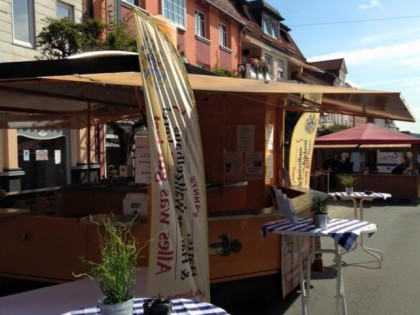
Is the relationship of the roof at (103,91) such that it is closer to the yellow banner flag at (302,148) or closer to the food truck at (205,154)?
the food truck at (205,154)

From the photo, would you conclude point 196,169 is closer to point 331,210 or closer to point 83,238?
point 83,238


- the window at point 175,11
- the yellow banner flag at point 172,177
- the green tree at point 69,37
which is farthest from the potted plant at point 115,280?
the window at point 175,11

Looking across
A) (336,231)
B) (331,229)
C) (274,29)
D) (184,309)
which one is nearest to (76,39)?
(331,229)

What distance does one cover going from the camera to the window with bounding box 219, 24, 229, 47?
23625mm

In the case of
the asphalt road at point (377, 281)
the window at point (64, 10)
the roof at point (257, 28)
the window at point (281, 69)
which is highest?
the roof at point (257, 28)

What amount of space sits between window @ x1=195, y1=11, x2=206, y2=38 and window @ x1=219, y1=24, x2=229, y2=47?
167 cm

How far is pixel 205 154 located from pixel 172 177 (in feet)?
13.0

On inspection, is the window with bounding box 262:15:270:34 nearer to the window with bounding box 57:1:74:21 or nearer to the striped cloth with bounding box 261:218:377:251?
the window with bounding box 57:1:74:21

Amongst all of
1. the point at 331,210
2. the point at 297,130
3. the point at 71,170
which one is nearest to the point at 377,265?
the point at 297,130

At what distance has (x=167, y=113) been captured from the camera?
412cm

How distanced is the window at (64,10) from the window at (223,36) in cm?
1004

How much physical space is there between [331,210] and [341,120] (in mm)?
34735

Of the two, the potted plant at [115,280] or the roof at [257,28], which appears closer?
the potted plant at [115,280]

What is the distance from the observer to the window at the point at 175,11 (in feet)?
61.8
